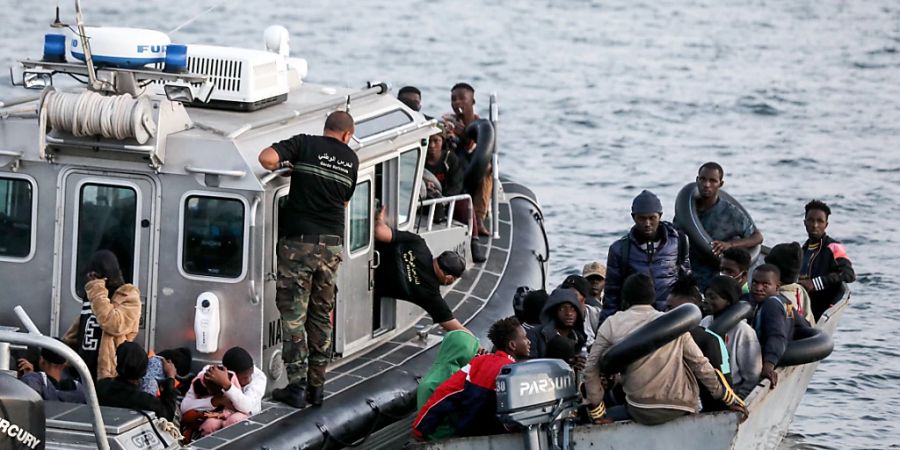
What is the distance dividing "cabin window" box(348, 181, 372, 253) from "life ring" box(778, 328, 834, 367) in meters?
2.61

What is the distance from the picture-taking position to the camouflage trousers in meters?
9.28

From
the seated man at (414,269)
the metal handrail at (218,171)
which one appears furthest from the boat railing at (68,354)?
the seated man at (414,269)

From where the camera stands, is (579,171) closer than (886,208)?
No

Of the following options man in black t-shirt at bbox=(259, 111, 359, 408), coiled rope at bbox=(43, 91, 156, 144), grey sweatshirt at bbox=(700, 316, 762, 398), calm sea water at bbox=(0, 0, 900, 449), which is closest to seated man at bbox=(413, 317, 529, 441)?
man in black t-shirt at bbox=(259, 111, 359, 408)

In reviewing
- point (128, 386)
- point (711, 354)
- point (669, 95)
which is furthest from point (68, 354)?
point (669, 95)

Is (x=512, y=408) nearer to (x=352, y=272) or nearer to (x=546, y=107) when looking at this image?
(x=352, y=272)

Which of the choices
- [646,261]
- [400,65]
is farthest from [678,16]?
[646,261]

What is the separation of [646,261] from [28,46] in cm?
2260

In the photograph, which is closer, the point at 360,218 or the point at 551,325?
the point at 551,325

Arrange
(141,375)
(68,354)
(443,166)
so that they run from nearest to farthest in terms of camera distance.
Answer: (68,354) < (141,375) < (443,166)

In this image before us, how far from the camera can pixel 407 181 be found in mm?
11227

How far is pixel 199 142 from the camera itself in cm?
938

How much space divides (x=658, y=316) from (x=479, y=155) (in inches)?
163

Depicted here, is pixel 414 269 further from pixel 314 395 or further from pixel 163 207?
pixel 163 207
